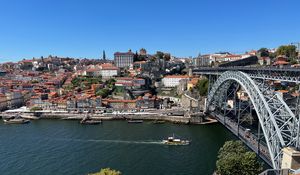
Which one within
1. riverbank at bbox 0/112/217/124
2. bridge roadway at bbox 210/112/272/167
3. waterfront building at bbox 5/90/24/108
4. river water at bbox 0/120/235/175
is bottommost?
river water at bbox 0/120/235/175

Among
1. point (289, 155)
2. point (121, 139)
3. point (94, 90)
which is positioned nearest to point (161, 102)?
point (94, 90)

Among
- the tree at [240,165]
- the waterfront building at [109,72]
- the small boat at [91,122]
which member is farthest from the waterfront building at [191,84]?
the tree at [240,165]

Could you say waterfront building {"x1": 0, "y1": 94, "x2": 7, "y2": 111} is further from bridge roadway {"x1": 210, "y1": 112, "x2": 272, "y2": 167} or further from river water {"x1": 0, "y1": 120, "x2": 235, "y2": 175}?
bridge roadway {"x1": 210, "y1": 112, "x2": 272, "y2": 167}

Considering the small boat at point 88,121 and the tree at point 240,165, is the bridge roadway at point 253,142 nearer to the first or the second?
the tree at point 240,165

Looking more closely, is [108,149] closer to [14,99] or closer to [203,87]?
[203,87]

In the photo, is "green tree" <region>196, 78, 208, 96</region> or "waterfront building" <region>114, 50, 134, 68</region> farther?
"waterfront building" <region>114, 50, 134, 68</region>

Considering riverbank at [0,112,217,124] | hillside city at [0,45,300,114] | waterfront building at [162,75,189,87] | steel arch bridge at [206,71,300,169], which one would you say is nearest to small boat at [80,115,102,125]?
riverbank at [0,112,217,124]

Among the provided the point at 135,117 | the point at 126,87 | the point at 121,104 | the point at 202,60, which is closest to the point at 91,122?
the point at 135,117


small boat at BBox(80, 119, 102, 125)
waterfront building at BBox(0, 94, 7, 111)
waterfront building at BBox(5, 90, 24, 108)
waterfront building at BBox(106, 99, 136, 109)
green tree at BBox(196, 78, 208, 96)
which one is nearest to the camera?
small boat at BBox(80, 119, 102, 125)
